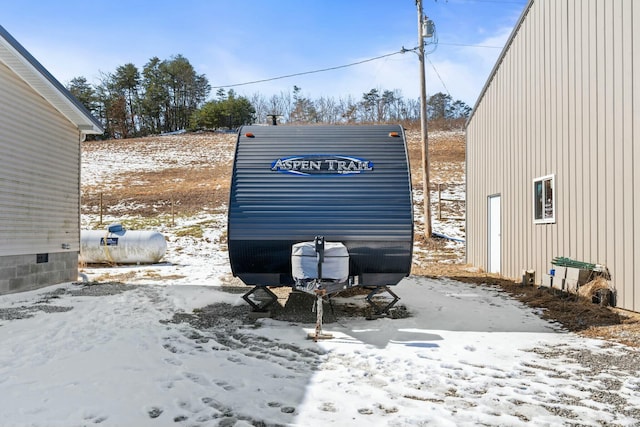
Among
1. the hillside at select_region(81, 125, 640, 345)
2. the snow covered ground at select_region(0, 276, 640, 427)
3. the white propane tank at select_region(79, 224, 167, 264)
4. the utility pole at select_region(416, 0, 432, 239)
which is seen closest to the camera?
the snow covered ground at select_region(0, 276, 640, 427)

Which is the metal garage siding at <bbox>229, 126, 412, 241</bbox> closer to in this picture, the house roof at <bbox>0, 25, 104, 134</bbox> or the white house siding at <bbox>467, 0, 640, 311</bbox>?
the white house siding at <bbox>467, 0, 640, 311</bbox>

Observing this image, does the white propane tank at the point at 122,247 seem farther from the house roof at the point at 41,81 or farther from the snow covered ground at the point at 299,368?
the snow covered ground at the point at 299,368

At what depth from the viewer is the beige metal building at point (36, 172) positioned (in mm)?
8023

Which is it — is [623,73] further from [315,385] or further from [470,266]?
[470,266]

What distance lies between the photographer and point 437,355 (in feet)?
15.1

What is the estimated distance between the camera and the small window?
26.6 feet

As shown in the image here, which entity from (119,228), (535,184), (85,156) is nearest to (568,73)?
(535,184)

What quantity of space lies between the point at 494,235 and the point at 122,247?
31.8ft

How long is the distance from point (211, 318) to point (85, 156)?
35664 mm

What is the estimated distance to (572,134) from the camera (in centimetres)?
750

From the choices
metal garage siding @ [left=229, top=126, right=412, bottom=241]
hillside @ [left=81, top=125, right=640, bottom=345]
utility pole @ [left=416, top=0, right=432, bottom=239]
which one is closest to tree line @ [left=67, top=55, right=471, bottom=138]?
hillside @ [left=81, top=125, right=640, bottom=345]

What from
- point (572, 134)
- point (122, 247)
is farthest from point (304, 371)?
point (122, 247)

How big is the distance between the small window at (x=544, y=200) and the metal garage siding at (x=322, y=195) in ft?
11.5

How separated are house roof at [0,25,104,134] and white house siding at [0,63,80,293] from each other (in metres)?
0.14
